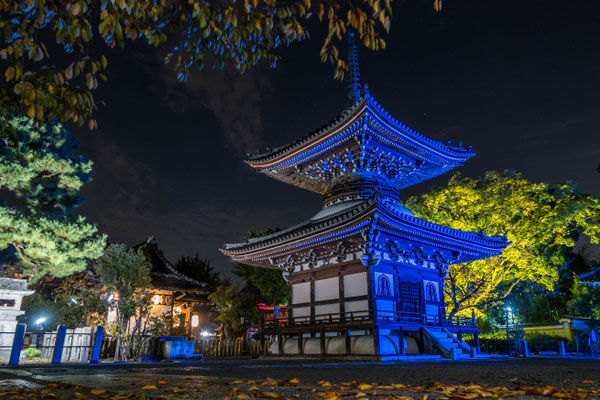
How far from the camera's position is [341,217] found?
16.4m

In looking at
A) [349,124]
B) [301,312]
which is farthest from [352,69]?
[301,312]

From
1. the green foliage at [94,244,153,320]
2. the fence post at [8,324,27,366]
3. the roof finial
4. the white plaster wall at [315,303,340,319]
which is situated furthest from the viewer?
the roof finial

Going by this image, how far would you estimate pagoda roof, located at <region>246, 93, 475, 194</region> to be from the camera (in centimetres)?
1748

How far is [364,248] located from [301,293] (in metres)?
5.21

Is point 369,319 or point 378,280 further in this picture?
point 378,280

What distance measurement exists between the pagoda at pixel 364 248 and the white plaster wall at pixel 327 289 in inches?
1.9

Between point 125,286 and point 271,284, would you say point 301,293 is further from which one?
point 271,284

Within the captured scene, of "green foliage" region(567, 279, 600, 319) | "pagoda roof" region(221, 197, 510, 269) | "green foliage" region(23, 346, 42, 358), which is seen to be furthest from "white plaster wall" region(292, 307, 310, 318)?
"green foliage" region(567, 279, 600, 319)

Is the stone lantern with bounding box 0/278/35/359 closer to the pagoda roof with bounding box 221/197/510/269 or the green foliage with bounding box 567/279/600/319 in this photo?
the pagoda roof with bounding box 221/197/510/269

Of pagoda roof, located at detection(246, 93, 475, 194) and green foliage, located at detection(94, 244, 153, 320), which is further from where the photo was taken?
green foliage, located at detection(94, 244, 153, 320)

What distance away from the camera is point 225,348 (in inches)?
1018

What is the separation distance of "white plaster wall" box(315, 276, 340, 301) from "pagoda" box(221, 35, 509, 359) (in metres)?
0.05

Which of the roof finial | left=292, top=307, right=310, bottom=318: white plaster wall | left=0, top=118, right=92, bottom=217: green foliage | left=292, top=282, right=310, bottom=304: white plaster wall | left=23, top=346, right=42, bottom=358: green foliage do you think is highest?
the roof finial

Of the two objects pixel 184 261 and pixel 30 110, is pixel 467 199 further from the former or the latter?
pixel 184 261
